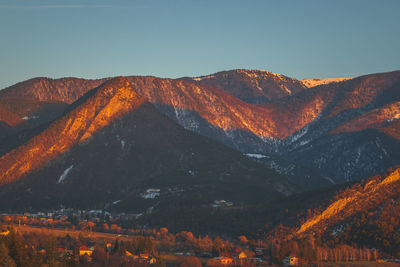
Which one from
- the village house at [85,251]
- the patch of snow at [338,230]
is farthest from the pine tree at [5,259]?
the patch of snow at [338,230]

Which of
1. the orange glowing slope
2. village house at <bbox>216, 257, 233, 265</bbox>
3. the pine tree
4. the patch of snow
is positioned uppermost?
the orange glowing slope

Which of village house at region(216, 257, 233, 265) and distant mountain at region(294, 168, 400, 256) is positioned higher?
distant mountain at region(294, 168, 400, 256)

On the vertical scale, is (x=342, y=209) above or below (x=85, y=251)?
above

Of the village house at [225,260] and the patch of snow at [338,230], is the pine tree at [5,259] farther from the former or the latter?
the patch of snow at [338,230]

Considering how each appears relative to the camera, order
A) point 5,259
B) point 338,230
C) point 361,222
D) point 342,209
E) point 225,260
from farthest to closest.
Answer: point 342,209, point 361,222, point 338,230, point 225,260, point 5,259

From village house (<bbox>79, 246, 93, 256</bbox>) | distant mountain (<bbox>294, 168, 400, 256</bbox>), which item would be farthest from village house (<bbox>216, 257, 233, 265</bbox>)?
village house (<bbox>79, 246, 93, 256</bbox>)

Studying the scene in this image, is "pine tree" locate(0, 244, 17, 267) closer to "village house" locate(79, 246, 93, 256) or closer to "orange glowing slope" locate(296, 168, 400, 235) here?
"village house" locate(79, 246, 93, 256)

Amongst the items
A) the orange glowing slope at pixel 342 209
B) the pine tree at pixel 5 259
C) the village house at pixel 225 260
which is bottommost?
the village house at pixel 225 260

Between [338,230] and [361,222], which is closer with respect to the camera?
[338,230]

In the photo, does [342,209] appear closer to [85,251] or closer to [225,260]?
[225,260]

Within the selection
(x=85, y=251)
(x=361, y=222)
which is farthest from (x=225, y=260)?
(x=361, y=222)

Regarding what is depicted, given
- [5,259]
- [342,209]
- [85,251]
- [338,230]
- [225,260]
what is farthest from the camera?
[342,209]

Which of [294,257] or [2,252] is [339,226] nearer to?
[294,257]

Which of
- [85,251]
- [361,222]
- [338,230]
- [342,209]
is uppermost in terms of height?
[342,209]
